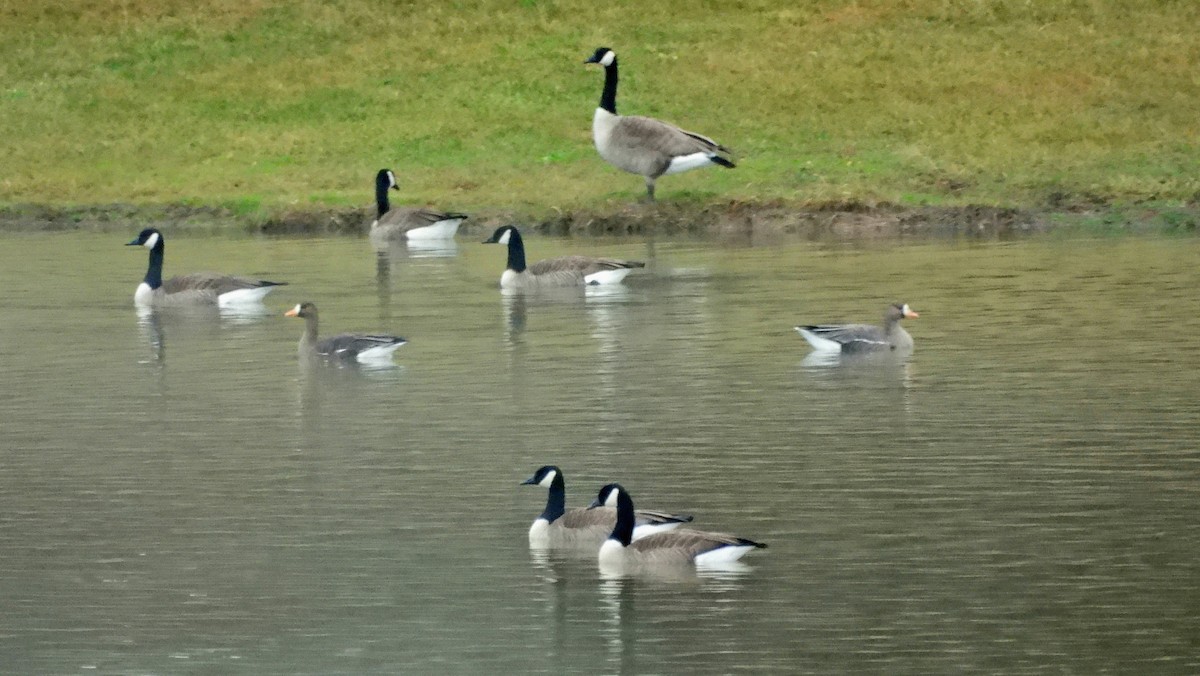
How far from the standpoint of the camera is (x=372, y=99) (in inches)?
1905

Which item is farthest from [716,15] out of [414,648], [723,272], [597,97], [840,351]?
[414,648]

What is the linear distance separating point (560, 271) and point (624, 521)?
52.3 feet

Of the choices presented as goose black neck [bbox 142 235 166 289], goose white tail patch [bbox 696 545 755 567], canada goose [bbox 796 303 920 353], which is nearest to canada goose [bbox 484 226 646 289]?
goose black neck [bbox 142 235 166 289]

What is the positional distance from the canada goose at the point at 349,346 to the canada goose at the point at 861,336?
4.52 m

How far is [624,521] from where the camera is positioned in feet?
47.7

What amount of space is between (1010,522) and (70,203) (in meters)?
30.5

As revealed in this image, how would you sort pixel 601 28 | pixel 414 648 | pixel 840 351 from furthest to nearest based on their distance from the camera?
pixel 601 28 → pixel 840 351 → pixel 414 648

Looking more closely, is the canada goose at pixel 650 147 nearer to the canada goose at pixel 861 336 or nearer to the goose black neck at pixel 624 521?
the canada goose at pixel 861 336

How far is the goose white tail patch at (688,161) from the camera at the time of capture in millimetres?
38531

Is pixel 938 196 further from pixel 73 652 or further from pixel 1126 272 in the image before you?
pixel 73 652

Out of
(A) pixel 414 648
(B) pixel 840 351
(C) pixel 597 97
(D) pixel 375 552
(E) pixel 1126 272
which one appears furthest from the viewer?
(C) pixel 597 97

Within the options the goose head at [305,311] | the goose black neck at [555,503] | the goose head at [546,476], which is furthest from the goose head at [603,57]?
the goose black neck at [555,503]

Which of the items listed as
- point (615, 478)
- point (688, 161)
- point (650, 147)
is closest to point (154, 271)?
point (650, 147)

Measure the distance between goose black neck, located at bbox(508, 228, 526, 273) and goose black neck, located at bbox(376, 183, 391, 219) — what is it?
8689 millimetres
